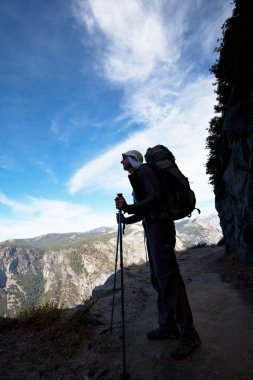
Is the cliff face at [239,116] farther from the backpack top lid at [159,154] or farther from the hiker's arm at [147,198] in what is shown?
the hiker's arm at [147,198]

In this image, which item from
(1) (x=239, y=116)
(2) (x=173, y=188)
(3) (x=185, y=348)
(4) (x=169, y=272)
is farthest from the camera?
(1) (x=239, y=116)

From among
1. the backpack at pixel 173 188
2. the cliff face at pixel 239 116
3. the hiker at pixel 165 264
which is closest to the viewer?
the hiker at pixel 165 264

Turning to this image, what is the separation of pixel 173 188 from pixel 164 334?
309cm

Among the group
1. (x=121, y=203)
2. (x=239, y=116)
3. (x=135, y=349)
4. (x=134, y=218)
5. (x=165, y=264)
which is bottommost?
(x=135, y=349)

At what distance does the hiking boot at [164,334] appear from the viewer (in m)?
5.21

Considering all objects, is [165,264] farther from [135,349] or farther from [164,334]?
[135,349]

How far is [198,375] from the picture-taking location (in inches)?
155

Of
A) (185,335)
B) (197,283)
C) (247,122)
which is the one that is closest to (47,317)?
(185,335)

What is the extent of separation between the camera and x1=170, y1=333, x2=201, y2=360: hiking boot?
4406mm

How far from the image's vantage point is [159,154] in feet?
17.4

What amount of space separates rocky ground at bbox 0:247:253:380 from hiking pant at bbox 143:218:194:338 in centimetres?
A: 63

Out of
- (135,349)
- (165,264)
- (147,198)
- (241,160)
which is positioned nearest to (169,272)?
(165,264)

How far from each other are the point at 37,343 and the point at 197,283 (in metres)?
7.38

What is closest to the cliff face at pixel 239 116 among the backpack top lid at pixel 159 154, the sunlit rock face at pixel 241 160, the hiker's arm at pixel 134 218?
the sunlit rock face at pixel 241 160
